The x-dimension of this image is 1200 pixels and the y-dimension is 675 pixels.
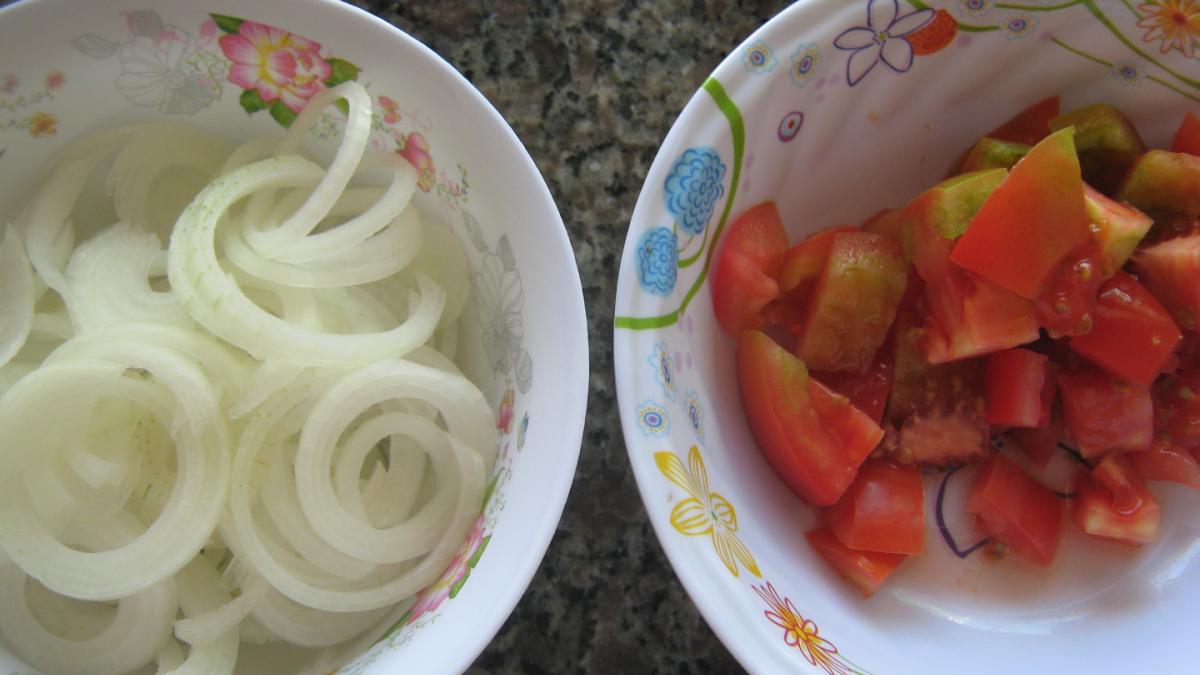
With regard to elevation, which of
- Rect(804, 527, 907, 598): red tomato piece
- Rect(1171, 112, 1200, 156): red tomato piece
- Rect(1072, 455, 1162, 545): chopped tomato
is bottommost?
Rect(804, 527, 907, 598): red tomato piece

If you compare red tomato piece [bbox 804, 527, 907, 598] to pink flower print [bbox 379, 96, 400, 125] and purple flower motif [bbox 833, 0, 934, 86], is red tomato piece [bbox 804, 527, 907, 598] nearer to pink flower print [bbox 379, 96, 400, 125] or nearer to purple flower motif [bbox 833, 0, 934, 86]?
purple flower motif [bbox 833, 0, 934, 86]

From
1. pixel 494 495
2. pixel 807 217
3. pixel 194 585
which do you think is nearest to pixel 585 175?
pixel 807 217

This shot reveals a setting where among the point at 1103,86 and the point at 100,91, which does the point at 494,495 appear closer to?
the point at 100,91

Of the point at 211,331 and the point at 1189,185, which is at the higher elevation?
the point at 1189,185

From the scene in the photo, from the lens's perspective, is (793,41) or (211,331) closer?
(211,331)

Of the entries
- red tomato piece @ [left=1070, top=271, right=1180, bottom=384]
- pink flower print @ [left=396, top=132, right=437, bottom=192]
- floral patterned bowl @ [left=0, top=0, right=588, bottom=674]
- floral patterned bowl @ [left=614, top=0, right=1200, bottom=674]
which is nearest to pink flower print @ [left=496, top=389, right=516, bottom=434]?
floral patterned bowl @ [left=0, top=0, right=588, bottom=674]

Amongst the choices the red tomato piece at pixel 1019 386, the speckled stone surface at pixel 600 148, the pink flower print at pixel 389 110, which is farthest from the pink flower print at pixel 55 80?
the red tomato piece at pixel 1019 386
